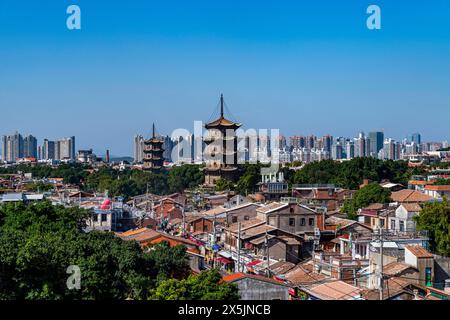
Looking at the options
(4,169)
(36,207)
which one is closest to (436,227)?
(36,207)

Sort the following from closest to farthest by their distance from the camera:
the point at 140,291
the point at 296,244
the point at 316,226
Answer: the point at 140,291
the point at 296,244
the point at 316,226

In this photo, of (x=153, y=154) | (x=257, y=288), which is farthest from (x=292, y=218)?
(x=153, y=154)

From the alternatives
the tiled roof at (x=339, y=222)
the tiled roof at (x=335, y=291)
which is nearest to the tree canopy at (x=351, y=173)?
the tiled roof at (x=339, y=222)

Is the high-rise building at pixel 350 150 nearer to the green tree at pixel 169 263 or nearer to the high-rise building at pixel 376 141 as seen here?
the high-rise building at pixel 376 141

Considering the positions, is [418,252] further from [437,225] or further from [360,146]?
[360,146]

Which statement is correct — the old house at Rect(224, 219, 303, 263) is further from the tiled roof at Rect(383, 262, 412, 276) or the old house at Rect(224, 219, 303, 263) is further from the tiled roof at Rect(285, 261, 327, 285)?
the tiled roof at Rect(383, 262, 412, 276)
